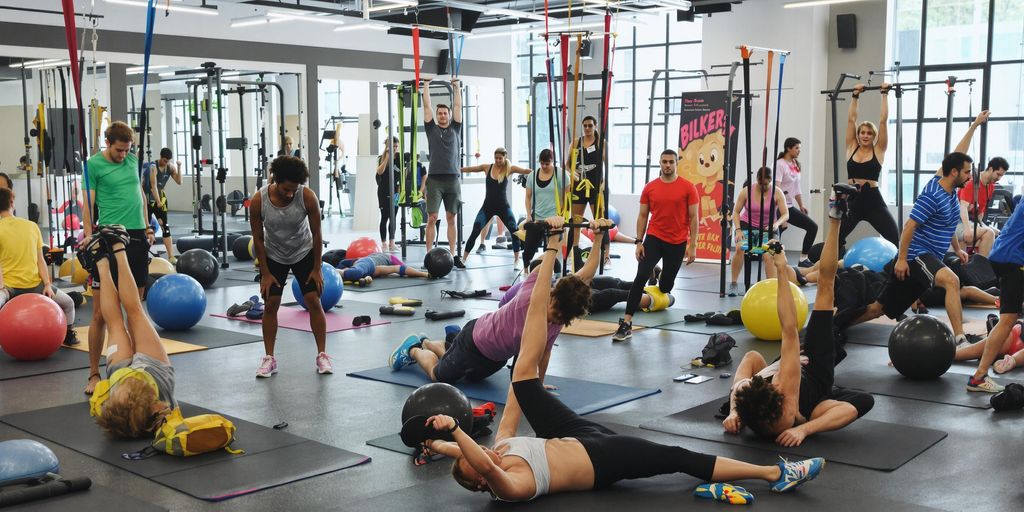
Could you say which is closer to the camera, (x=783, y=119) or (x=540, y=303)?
(x=540, y=303)

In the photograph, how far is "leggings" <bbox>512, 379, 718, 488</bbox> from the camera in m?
3.05

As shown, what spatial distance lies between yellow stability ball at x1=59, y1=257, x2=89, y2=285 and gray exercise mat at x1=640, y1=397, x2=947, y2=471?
5911 millimetres

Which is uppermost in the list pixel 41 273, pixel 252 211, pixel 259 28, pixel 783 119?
pixel 259 28

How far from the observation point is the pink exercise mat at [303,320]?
21.2 ft

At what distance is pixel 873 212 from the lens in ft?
22.7

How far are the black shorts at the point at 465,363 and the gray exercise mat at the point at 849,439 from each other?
875mm

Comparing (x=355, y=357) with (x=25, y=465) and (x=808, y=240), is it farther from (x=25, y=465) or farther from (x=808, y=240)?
(x=808, y=240)

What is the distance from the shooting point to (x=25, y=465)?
10.3 feet

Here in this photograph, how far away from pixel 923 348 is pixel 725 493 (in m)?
2.19

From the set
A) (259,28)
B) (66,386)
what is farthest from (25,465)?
(259,28)

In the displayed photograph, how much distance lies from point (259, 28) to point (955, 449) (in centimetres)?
1056

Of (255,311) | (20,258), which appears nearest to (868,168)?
(255,311)

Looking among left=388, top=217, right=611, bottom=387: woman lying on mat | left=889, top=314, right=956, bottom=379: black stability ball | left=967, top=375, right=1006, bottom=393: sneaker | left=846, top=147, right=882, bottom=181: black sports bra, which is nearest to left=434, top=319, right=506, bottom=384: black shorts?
left=388, top=217, right=611, bottom=387: woman lying on mat

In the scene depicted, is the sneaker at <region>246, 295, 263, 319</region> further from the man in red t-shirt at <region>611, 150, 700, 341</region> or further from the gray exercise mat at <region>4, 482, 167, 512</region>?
the gray exercise mat at <region>4, 482, 167, 512</region>
